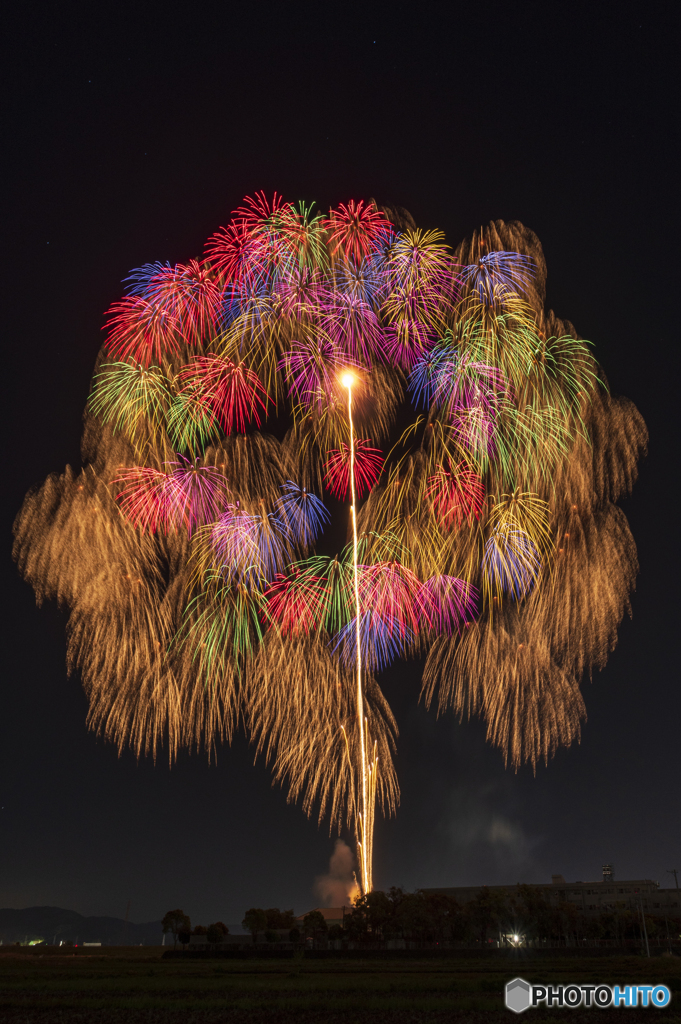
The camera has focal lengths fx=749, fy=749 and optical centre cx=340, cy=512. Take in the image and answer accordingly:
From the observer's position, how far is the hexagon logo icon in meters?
26.8

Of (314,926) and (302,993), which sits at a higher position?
(302,993)

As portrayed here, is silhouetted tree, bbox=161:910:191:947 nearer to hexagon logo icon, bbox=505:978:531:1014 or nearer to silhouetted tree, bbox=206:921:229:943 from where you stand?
silhouetted tree, bbox=206:921:229:943

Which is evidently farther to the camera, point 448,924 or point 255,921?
point 255,921

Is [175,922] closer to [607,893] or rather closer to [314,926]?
[314,926]

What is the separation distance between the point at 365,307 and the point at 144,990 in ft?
114

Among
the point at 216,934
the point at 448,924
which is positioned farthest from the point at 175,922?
the point at 448,924

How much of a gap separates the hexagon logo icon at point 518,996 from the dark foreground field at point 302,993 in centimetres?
50

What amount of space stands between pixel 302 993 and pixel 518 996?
9.28 metres

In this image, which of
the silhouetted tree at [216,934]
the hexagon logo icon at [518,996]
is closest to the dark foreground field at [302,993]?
the hexagon logo icon at [518,996]

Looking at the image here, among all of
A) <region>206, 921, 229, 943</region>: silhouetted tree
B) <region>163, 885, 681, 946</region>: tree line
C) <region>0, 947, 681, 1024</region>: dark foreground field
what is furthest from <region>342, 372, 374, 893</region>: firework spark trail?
<region>206, 921, 229, 943</region>: silhouetted tree

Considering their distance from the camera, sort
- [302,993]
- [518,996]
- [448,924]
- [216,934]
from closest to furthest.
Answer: [518,996], [302,993], [448,924], [216,934]

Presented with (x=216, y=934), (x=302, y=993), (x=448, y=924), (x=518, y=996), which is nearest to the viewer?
(x=518, y=996)

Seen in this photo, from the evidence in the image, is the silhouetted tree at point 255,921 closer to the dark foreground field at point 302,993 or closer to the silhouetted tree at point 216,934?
the silhouetted tree at point 216,934

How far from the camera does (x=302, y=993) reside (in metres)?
32.5
